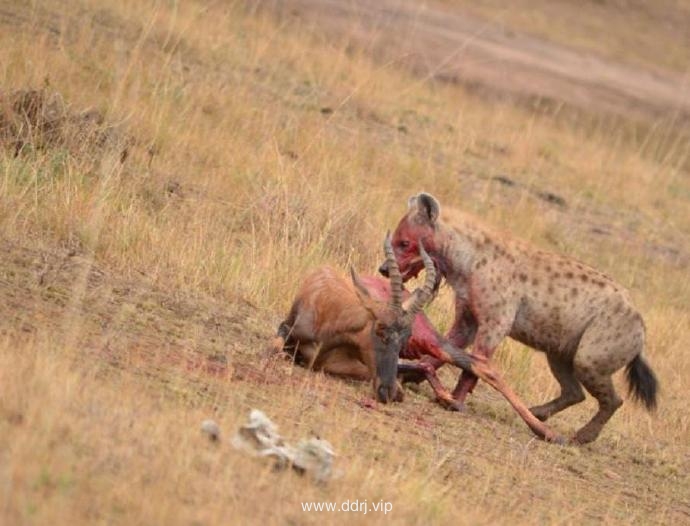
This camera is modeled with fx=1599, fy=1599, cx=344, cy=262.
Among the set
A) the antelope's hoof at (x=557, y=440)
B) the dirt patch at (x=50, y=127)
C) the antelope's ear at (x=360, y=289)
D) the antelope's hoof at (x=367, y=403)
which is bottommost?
the dirt patch at (x=50, y=127)

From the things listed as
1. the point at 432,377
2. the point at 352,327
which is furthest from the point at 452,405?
the point at 352,327

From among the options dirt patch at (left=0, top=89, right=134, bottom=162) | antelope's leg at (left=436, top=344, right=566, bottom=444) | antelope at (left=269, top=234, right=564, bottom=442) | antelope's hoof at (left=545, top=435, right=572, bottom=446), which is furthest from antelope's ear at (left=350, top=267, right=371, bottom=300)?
dirt patch at (left=0, top=89, right=134, bottom=162)

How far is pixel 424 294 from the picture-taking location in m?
8.28

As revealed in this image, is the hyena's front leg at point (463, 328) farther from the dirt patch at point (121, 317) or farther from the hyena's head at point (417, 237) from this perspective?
the dirt patch at point (121, 317)

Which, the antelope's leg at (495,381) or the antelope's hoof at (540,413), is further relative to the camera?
the antelope's hoof at (540,413)

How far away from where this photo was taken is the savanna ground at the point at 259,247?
6.16 metres

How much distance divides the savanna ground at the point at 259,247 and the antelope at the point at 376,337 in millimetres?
161

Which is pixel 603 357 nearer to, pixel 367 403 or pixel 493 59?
pixel 367 403

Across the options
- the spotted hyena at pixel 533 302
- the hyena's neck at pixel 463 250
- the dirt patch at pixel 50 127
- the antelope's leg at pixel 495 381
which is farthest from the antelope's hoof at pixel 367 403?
the dirt patch at pixel 50 127

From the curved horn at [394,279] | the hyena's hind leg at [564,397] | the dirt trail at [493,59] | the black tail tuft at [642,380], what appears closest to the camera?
the curved horn at [394,279]

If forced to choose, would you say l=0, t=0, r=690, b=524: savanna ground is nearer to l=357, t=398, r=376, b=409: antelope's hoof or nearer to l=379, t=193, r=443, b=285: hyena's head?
l=357, t=398, r=376, b=409: antelope's hoof

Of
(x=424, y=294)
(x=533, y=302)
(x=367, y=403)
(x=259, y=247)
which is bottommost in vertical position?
(x=259, y=247)

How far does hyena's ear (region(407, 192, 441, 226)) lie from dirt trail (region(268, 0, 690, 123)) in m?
8.65

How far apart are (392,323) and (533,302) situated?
1076 millimetres
